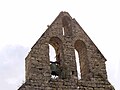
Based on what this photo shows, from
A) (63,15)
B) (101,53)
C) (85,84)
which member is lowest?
(85,84)

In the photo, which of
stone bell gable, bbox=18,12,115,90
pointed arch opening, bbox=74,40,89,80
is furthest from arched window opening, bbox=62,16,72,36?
pointed arch opening, bbox=74,40,89,80

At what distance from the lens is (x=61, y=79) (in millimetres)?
13930

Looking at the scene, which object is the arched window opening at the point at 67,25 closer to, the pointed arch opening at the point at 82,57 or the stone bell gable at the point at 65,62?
the stone bell gable at the point at 65,62

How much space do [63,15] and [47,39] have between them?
1338 mm

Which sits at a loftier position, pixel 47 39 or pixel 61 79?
pixel 47 39

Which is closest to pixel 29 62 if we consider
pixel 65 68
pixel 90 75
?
pixel 65 68

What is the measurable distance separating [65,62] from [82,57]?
0.88 m

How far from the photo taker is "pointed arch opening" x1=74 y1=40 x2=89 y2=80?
575 inches

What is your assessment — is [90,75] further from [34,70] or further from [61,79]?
[34,70]

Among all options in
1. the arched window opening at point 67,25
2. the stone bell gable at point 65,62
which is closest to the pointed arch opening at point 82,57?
the stone bell gable at point 65,62

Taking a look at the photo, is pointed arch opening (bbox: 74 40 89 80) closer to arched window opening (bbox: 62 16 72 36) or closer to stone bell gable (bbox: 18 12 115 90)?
stone bell gable (bbox: 18 12 115 90)

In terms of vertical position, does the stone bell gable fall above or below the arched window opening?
below

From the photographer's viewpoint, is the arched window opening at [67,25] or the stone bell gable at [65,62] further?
the arched window opening at [67,25]

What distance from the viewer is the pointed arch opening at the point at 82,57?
1460 centimetres
